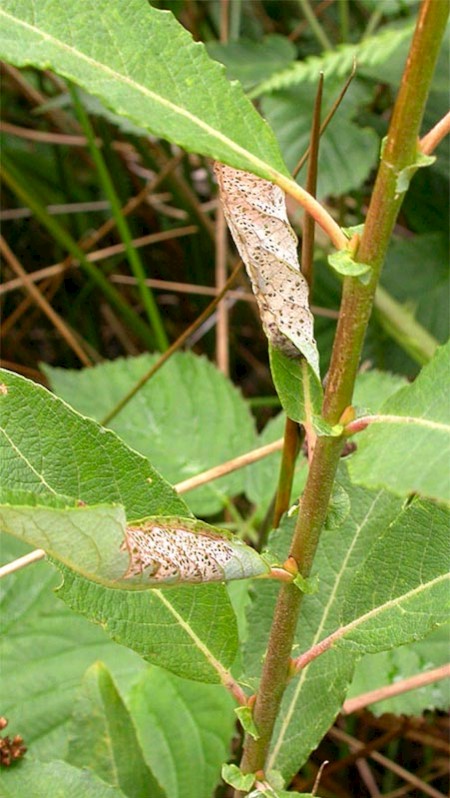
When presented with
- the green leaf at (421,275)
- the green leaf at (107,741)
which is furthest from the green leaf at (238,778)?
the green leaf at (421,275)

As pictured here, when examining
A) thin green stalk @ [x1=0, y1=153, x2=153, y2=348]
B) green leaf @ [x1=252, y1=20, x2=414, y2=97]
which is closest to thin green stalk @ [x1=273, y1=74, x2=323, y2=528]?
green leaf @ [x1=252, y1=20, x2=414, y2=97]

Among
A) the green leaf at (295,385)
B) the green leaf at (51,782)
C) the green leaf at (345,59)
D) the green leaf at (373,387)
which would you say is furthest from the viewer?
the green leaf at (345,59)

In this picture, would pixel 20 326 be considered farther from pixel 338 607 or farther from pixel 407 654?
pixel 338 607

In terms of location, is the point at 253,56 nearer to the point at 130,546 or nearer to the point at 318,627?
the point at 318,627

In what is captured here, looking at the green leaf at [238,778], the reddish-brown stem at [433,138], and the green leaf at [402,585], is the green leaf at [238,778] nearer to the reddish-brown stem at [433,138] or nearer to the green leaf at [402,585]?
the green leaf at [402,585]

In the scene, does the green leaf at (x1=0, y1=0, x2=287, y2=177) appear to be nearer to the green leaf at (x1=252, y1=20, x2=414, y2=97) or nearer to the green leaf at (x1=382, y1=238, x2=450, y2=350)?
the green leaf at (x1=252, y1=20, x2=414, y2=97)
